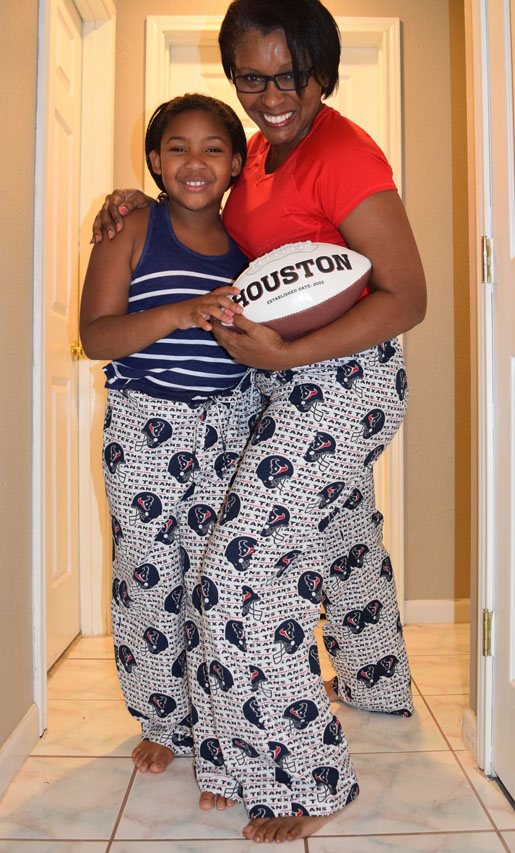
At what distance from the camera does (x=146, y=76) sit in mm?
2668

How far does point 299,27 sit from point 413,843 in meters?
1.47

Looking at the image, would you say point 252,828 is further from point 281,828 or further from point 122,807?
point 122,807

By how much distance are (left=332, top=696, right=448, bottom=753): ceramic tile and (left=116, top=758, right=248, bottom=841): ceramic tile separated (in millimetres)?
391

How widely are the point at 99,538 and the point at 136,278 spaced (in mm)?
1331
